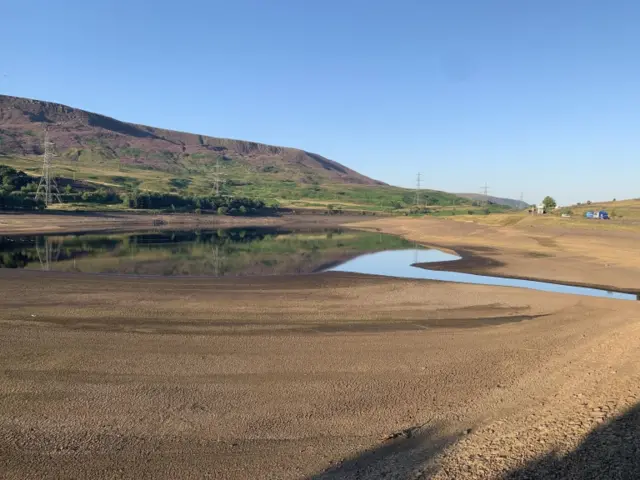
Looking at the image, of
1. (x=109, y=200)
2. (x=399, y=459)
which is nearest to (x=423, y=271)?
(x=399, y=459)

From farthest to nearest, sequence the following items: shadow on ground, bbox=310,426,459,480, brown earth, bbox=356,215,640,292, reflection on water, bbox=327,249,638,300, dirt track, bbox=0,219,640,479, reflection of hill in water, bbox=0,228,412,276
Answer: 1. reflection of hill in water, bbox=0,228,412,276
2. brown earth, bbox=356,215,640,292
3. reflection on water, bbox=327,249,638,300
4. dirt track, bbox=0,219,640,479
5. shadow on ground, bbox=310,426,459,480

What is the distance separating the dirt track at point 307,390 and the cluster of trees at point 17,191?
63130 millimetres

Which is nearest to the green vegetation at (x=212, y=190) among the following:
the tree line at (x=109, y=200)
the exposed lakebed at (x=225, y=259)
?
the tree line at (x=109, y=200)

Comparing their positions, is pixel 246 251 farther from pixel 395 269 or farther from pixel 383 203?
pixel 383 203

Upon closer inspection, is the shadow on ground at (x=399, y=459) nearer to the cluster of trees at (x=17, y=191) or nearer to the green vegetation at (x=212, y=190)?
the cluster of trees at (x=17, y=191)

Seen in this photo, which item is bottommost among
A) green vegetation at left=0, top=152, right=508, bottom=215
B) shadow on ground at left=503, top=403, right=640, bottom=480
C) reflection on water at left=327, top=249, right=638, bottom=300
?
reflection on water at left=327, top=249, right=638, bottom=300

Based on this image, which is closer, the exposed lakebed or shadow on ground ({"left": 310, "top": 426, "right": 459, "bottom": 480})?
shadow on ground ({"left": 310, "top": 426, "right": 459, "bottom": 480})

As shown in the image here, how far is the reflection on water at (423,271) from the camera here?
76.2ft

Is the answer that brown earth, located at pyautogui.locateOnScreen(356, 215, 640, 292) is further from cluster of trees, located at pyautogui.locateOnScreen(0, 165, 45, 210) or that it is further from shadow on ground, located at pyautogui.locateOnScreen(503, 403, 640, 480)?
cluster of trees, located at pyautogui.locateOnScreen(0, 165, 45, 210)

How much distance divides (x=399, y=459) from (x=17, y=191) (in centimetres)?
8576

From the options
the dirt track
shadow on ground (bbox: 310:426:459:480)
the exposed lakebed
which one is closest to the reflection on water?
the exposed lakebed

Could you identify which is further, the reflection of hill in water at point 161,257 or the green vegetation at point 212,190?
the green vegetation at point 212,190

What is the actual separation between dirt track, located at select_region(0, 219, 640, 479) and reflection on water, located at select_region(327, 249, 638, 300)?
287 inches

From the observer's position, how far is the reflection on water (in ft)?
76.2
